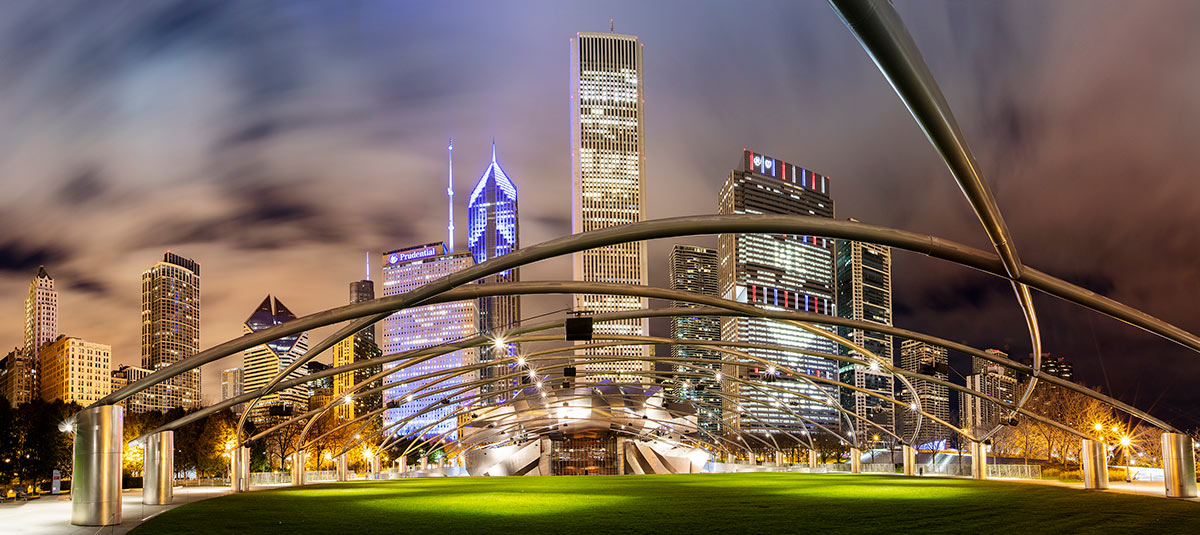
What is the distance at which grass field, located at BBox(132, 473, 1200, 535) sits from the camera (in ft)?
63.2

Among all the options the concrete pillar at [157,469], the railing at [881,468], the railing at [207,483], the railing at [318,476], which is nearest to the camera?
the concrete pillar at [157,469]

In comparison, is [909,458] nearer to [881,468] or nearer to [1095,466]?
[881,468]

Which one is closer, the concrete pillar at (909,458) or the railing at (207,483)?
the railing at (207,483)

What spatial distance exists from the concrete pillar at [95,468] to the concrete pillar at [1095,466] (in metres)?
33.8

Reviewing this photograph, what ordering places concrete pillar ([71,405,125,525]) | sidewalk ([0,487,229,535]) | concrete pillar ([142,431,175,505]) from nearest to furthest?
1. sidewalk ([0,487,229,535])
2. concrete pillar ([71,405,125,525])
3. concrete pillar ([142,431,175,505])

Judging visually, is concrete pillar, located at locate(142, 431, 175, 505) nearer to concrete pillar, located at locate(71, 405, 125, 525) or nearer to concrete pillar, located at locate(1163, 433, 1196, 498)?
concrete pillar, located at locate(71, 405, 125, 525)

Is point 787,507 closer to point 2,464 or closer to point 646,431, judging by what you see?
point 2,464

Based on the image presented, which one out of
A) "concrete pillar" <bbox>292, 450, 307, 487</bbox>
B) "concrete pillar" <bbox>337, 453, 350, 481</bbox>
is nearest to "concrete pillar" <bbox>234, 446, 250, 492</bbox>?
"concrete pillar" <bbox>292, 450, 307, 487</bbox>

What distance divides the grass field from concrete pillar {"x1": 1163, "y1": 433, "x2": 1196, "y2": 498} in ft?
5.03

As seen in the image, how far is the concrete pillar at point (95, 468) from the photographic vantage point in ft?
64.1

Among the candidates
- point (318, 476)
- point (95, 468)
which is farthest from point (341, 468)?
point (95, 468)

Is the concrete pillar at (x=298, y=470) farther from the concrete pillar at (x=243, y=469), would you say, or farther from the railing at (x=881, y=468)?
the railing at (x=881, y=468)

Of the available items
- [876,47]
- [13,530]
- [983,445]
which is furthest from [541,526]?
[983,445]

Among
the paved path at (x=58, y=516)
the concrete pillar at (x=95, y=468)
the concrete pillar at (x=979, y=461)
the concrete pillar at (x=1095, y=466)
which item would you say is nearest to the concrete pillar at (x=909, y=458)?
the concrete pillar at (x=979, y=461)
